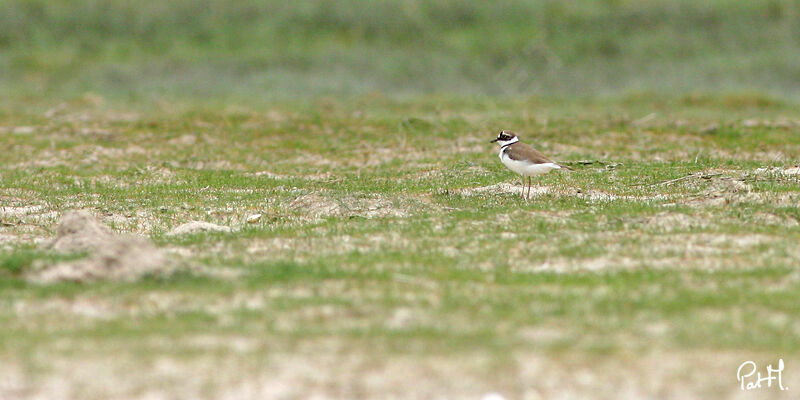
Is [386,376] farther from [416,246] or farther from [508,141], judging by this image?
[508,141]

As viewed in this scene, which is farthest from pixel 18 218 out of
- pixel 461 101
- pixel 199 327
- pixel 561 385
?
pixel 461 101

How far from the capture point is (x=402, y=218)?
60.5 ft

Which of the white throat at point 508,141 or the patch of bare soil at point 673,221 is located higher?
the white throat at point 508,141

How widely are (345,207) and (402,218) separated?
149 cm

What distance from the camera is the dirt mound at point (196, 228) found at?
1781cm

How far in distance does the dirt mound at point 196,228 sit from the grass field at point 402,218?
337mm

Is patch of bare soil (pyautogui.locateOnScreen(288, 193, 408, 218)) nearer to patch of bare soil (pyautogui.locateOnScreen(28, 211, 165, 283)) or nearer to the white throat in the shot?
the white throat

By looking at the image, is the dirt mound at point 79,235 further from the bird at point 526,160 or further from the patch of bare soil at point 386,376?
the bird at point 526,160

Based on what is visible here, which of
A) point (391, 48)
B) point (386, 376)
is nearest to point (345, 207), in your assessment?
point (386, 376)

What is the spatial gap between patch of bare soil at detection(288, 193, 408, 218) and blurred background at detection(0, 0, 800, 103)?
2100 cm

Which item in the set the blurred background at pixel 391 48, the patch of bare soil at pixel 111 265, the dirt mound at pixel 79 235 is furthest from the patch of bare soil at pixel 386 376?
the blurred background at pixel 391 48

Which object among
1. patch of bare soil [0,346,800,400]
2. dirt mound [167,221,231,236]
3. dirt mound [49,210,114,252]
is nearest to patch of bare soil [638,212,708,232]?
patch of bare soil [0,346,800,400]

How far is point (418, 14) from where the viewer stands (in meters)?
52.2

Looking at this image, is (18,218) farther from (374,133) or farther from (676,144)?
(676,144)
